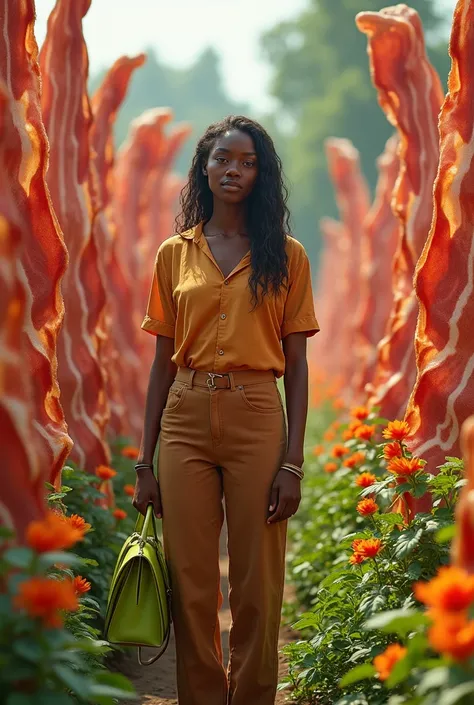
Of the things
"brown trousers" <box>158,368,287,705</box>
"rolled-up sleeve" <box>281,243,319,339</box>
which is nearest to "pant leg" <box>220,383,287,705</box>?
"brown trousers" <box>158,368,287,705</box>

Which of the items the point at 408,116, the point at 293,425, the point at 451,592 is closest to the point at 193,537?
the point at 293,425

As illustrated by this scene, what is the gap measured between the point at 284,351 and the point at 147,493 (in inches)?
27.9

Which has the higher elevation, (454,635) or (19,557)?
(19,557)

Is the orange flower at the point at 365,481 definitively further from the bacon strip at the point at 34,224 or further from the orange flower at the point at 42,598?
the orange flower at the point at 42,598

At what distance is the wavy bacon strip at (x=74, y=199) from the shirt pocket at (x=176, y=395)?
2180mm

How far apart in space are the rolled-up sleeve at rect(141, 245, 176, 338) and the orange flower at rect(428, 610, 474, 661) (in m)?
1.78

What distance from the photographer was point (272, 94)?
1553 inches

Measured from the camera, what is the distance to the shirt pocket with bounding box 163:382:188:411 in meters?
3.37

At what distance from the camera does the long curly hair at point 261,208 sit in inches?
132

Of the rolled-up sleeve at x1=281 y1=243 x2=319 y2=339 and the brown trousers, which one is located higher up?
the rolled-up sleeve at x1=281 y1=243 x2=319 y2=339

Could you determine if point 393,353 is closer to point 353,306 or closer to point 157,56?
point 353,306

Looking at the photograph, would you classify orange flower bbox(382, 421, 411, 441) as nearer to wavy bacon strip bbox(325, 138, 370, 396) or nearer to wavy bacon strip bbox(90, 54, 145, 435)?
wavy bacon strip bbox(90, 54, 145, 435)

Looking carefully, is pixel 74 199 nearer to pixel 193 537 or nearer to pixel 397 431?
pixel 397 431

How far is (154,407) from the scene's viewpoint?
139 inches
